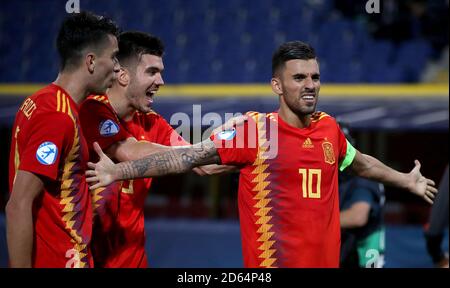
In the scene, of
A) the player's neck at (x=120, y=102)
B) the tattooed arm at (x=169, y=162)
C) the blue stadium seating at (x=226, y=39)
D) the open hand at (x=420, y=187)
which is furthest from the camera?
the blue stadium seating at (x=226, y=39)

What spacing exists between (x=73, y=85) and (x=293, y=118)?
3.94 ft

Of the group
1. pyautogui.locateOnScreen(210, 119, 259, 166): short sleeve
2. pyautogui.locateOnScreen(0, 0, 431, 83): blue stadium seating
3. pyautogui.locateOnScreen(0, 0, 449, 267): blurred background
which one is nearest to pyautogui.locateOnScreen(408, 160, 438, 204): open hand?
pyautogui.locateOnScreen(210, 119, 259, 166): short sleeve

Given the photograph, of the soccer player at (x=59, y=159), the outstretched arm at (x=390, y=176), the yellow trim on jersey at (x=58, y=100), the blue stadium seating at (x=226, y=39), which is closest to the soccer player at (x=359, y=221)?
the outstretched arm at (x=390, y=176)

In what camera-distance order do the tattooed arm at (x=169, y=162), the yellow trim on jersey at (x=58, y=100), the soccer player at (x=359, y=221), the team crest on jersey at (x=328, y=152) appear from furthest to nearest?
the soccer player at (x=359, y=221) < the team crest on jersey at (x=328, y=152) < the tattooed arm at (x=169, y=162) < the yellow trim on jersey at (x=58, y=100)

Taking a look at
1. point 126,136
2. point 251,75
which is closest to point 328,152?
point 126,136

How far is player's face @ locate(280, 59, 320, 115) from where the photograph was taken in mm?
3914

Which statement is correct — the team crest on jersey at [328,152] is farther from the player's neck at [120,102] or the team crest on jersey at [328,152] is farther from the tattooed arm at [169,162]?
the player's neck at [120,102]

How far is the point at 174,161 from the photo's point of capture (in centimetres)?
375

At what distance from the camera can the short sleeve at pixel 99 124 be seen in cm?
396

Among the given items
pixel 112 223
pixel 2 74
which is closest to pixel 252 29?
pixel 2 74

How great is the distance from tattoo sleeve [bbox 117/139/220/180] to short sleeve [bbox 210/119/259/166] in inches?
1.5

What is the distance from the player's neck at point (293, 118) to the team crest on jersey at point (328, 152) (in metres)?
0.15

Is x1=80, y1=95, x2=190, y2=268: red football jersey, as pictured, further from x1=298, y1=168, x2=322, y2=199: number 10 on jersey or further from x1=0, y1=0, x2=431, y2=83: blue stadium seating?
x1=0, y1=0, x2=431, y2=83: blue stadium seating
